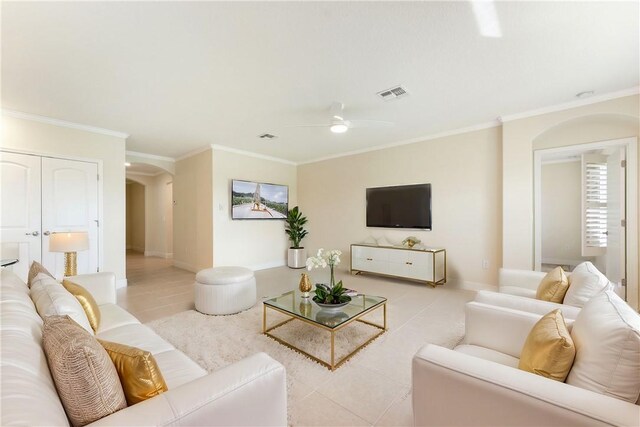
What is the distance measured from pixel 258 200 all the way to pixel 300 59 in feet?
12.7

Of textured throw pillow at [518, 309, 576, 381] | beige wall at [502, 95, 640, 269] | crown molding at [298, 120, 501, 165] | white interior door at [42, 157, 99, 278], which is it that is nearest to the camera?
textured throw pillow at [518, 309, 576, 381]

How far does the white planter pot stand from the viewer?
600 centimetres

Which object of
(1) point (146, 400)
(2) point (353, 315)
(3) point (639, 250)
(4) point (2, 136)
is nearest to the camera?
(1) point (146, 400)

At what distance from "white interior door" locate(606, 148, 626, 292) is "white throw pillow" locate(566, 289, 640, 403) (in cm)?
310

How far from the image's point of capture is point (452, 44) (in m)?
2.12

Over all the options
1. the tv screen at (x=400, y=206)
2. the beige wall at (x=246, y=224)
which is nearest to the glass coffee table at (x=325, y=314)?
the tv screen at (x=400, y=206)

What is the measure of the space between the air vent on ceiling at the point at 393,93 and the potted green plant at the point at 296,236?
149 inches

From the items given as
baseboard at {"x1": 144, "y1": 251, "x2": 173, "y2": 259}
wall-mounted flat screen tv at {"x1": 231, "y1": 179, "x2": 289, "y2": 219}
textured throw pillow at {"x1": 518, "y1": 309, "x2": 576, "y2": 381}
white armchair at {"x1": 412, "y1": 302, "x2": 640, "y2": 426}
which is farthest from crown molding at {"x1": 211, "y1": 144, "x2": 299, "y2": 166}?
textured throw pillow at {"x1": 518, "y1": 309, "x2": 576, "y2": 381}

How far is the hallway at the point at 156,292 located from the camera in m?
3.28

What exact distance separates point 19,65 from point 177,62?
1440 mm

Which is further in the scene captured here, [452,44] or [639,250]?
[639,250]

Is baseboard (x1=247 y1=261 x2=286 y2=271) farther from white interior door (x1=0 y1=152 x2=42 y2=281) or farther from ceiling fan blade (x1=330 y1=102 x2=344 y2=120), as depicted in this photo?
ceiling fan blade (x1=330 y1=102 x2=344 y2=120)

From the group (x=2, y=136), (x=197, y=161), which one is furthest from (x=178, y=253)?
(x=2, y=136)

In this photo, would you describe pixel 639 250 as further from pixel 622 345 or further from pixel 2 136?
pixel 2 136
